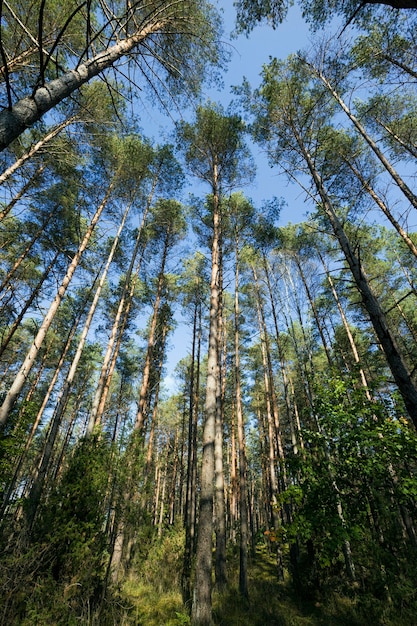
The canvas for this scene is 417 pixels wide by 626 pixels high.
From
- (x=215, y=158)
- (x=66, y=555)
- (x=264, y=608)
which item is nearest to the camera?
(x=66, y=555)

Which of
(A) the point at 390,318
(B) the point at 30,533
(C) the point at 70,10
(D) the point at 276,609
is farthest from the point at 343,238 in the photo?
(A) the point at 390,318

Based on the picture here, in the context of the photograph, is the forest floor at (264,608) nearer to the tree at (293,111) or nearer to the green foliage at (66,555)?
the green foliage at (66,555)

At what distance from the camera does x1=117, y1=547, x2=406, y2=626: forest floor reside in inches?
220

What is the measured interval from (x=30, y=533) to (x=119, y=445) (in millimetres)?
2114

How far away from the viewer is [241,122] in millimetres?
10039

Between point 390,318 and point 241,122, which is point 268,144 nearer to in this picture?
point 241,122

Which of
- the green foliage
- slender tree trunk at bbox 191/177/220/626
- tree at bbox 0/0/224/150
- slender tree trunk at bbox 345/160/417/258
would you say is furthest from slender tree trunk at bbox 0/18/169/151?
slender tree trunk at bbox 345/160/417/258

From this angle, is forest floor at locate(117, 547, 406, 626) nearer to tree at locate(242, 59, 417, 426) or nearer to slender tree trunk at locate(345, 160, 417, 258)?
tree at locate(242, 59, 417, 426)

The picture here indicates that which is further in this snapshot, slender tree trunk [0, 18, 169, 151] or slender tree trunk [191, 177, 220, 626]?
slender tree trunk [191, 177, 220, 626]

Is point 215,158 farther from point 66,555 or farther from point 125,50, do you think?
point 66,555

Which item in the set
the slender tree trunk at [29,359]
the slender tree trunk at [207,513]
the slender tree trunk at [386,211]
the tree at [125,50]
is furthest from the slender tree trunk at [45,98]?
the slender tree trunk at [386,211]

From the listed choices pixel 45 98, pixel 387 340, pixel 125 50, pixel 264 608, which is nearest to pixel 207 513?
pixel 264 608

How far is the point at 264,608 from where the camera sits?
6652mm

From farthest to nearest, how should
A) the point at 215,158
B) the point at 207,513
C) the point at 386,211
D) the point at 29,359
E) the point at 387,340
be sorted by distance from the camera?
the point at 215,158 → the point at 386,211 → the point at 29,359 → the point at 207,513 → the point at 387,340
